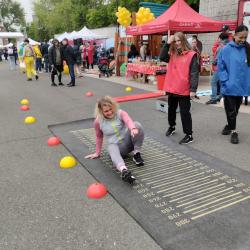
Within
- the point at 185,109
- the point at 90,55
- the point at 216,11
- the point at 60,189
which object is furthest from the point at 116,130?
the point at 90,55

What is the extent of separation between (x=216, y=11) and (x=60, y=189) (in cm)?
1551

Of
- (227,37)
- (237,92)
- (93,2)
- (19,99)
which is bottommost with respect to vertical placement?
(19,99)

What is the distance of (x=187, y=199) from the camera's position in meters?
3.48

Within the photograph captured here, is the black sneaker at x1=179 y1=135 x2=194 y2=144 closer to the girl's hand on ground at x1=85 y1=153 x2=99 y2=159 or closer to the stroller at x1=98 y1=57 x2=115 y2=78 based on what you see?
the girl's hand on ground at x1=85 y1=153 x2=99 y2=159

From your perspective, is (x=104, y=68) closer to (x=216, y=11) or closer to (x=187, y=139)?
(x=216, y=11)

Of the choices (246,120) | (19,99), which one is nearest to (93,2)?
(19,99)

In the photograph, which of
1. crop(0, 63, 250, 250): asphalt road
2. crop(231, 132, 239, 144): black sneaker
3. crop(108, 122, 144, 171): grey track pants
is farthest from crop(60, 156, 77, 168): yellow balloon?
crop(231, 132, 239, 144): black sneaker

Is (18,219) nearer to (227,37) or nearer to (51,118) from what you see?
(51,118)

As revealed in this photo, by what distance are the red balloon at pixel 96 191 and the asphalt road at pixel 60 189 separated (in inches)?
3.2

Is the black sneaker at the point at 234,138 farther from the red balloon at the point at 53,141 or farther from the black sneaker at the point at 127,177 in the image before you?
the red balloon at the point at 53,141

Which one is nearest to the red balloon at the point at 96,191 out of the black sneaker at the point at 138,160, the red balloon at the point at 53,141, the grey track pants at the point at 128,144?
the grey track pants at the point at 128,144

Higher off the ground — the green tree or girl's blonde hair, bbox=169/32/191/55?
the green tree

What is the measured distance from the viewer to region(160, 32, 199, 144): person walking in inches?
196

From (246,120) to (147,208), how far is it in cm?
430
